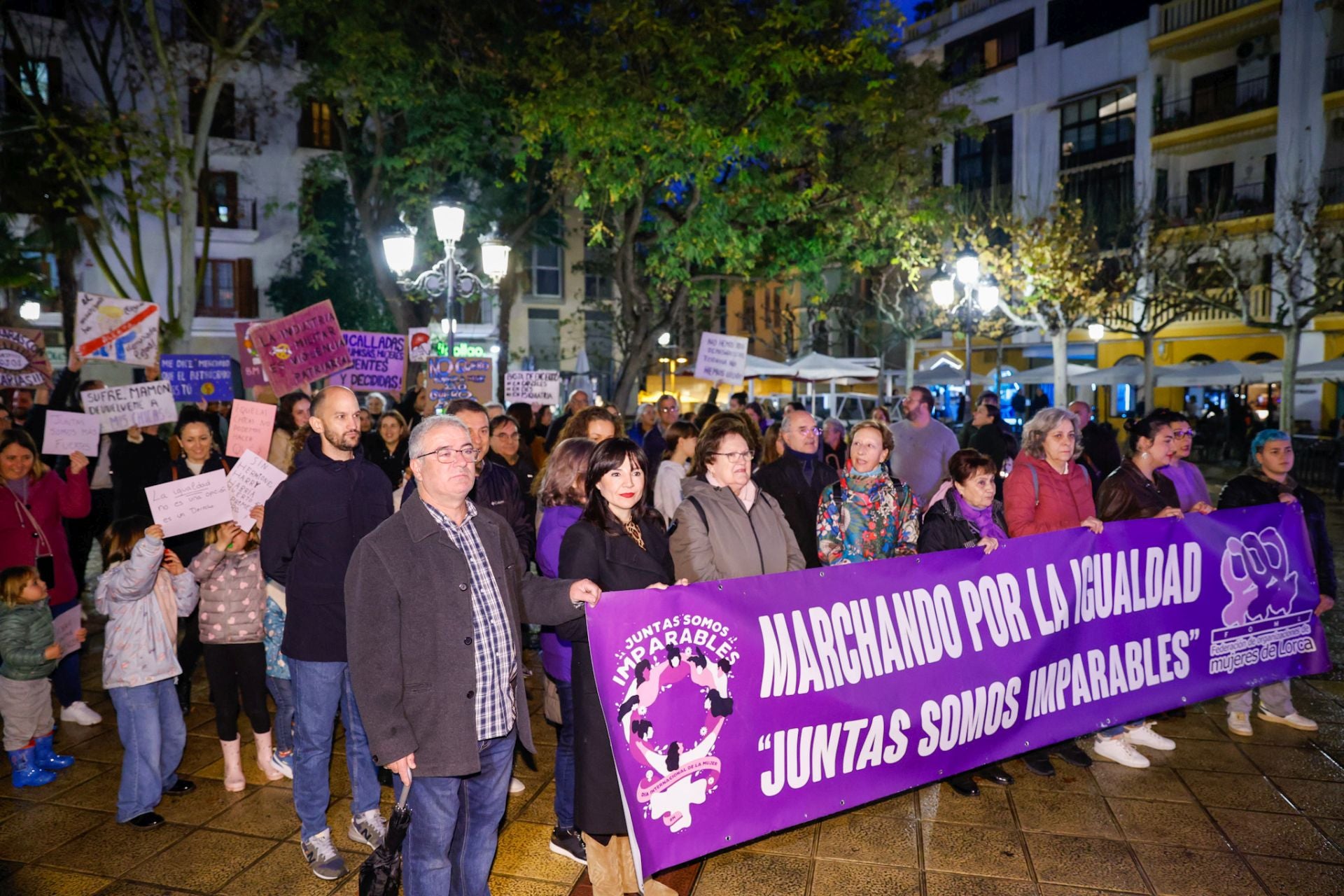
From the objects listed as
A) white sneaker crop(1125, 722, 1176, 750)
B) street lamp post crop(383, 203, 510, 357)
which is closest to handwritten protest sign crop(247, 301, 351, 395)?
street lamp post crop(383, 203, 510, 357)

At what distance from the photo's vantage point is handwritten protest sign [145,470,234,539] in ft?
14.7

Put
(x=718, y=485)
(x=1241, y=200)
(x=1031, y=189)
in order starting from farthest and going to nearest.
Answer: (x=1031, y=189) → (x=1241, y=200) → (x=718, y=485)

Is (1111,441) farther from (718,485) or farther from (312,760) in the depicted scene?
(312,760)

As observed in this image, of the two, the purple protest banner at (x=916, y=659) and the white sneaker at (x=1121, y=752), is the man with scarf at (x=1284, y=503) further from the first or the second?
the white sneaker at (x=1121, y=752)

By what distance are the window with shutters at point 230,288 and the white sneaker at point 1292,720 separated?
92.3 ft

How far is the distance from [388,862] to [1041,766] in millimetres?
3516

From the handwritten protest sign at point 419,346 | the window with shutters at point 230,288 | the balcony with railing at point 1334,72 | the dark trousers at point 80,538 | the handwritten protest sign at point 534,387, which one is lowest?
the dark trousers at point 80,538

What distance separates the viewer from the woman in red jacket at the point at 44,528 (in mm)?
5293

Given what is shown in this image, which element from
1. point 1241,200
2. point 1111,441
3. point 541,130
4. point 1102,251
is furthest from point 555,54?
point 1241,200

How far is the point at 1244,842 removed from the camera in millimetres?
4172

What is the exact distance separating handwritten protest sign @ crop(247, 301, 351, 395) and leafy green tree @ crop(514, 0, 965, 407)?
6048 mm

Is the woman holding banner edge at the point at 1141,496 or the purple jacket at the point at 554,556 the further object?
the woman holding banner edge at the point at 1141,496

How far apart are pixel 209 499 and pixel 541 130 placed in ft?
34.3

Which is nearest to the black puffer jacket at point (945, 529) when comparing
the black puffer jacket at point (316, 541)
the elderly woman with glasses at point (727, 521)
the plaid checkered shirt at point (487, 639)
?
the elderly woman with glasses at point (727, 521)
